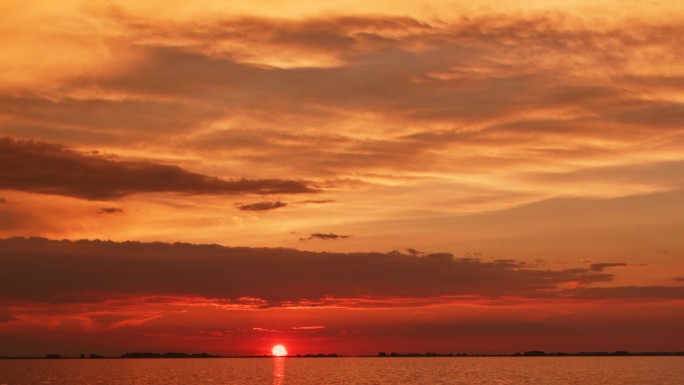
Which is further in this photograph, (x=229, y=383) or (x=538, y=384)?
(x=229, y=383)

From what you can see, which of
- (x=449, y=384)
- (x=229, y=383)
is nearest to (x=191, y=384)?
(x=229, y=383)

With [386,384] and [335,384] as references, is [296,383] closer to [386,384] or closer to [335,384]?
[335,384]

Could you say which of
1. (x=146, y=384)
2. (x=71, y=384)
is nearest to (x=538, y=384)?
(x=146, y=384)

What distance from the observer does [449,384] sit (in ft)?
581

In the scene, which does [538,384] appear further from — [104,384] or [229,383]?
[104,384]

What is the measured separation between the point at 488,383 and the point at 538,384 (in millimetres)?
10404

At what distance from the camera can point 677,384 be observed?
175000mm

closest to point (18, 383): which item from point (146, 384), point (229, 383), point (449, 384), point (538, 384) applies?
point (146, 384)

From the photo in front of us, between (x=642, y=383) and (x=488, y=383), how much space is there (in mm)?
33884

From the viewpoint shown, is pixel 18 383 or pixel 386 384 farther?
pixel 18 383

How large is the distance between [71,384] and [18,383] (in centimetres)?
1790

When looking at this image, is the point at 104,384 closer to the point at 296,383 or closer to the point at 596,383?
the point at 296,383

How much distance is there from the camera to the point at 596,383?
18200cm

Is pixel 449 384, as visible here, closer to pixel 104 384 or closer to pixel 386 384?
pixel 386 384
